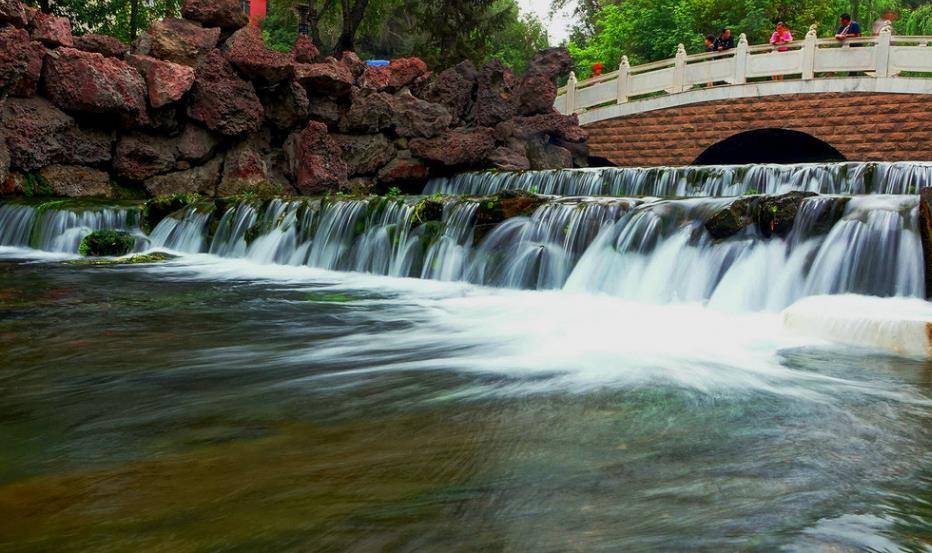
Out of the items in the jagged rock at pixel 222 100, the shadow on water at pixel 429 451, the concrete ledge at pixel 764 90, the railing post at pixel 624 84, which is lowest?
the shadow on water at pixel 429 451

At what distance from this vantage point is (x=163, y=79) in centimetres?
1343

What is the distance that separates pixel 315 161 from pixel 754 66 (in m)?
10.8

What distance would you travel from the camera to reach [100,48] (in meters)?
13.8

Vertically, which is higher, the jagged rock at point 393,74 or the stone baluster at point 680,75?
the stone baluster at point 680,75

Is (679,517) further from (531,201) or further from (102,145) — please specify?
(102,145)

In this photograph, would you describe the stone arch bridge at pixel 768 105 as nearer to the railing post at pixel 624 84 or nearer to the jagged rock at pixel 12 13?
the railing post at pixel 624 84

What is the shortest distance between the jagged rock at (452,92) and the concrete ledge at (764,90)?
4.33m

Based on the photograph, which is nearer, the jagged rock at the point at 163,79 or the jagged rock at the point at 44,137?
the jagged rock at the point at 44,137

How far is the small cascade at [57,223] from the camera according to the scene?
1098cm

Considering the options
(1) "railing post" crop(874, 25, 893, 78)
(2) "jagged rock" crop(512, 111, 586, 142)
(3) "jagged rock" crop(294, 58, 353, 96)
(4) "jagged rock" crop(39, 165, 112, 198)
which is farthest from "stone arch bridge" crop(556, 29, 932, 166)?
(4) "jagged rock" crop(39, 165, 112, 198)

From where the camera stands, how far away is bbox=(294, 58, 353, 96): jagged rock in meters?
15.1

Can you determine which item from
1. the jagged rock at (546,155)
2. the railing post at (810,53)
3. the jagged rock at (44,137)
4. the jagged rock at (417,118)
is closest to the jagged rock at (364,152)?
the jagged rock at (417,118)

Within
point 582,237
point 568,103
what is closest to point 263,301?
point 582,237

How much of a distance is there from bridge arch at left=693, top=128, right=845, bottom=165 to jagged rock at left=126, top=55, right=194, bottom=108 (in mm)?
12589
